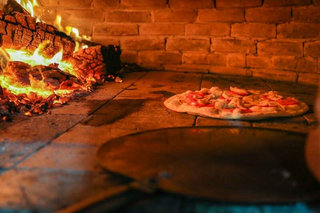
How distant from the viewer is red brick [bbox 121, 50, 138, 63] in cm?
698

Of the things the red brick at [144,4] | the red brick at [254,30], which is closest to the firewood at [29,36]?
the red brick at [144,4]

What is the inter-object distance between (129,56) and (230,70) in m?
1.91

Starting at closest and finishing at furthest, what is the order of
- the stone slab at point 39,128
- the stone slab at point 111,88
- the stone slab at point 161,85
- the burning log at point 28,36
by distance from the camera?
1. the stone slab at point 39,128
2. the stone slab at point 111,88
3. the stone slab at point 161,85
4. the burning log at point 28,36

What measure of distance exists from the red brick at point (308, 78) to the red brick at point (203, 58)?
133 centimetres

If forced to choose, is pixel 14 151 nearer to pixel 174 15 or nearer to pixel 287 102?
pixel 287 102

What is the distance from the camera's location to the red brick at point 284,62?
6.08m

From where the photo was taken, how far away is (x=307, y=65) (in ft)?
19.5

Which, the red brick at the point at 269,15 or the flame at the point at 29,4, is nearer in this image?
the red brick at the point at 269,15

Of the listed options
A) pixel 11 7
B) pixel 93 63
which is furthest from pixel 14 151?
pixel 11 7

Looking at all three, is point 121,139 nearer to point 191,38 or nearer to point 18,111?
point 18,111

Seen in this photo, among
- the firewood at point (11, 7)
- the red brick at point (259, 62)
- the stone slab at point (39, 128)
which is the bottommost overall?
the stone slab at point (39, 128)

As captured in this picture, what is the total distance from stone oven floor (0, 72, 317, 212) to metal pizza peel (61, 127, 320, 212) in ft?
0.31

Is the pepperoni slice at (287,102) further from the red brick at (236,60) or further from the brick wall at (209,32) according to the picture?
the red brick at (236,60)

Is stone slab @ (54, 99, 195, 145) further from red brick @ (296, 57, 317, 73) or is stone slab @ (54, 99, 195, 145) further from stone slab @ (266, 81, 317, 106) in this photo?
red brick @ (296, 57, 317, 73)
